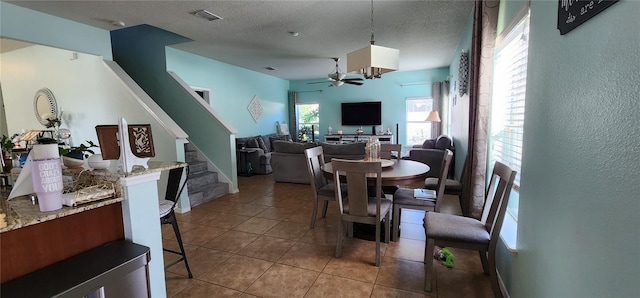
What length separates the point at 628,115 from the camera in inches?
31.1

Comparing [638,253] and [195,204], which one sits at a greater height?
[638,253]

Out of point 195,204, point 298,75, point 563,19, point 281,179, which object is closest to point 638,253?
point 563,19

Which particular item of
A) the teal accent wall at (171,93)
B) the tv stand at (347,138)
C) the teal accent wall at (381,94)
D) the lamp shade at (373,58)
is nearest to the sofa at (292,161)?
the teal accent wall at (171,93)

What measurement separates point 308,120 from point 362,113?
191cm

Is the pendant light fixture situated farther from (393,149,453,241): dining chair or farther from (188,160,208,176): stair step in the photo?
(188,160,208,176): stair step

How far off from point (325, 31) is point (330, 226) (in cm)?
289

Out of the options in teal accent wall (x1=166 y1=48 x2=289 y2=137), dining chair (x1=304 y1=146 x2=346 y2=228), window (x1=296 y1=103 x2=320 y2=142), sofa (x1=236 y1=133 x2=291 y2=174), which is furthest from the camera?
window (x1=296 y1=103 x2=320 y2=142)

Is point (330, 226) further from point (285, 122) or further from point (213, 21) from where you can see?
point (285, 122)

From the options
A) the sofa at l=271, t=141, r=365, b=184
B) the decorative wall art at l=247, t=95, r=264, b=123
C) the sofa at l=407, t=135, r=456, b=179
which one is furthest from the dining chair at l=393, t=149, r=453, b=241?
the decorative wall art at l=247, t=95, r=264, b=123

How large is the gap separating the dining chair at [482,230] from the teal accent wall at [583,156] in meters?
0.18

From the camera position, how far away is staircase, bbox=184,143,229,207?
14.0 ft

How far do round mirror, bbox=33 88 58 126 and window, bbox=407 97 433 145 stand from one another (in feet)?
26.5

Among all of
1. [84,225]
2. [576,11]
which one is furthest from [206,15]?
[576,11]

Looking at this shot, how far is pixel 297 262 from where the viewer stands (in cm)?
247
